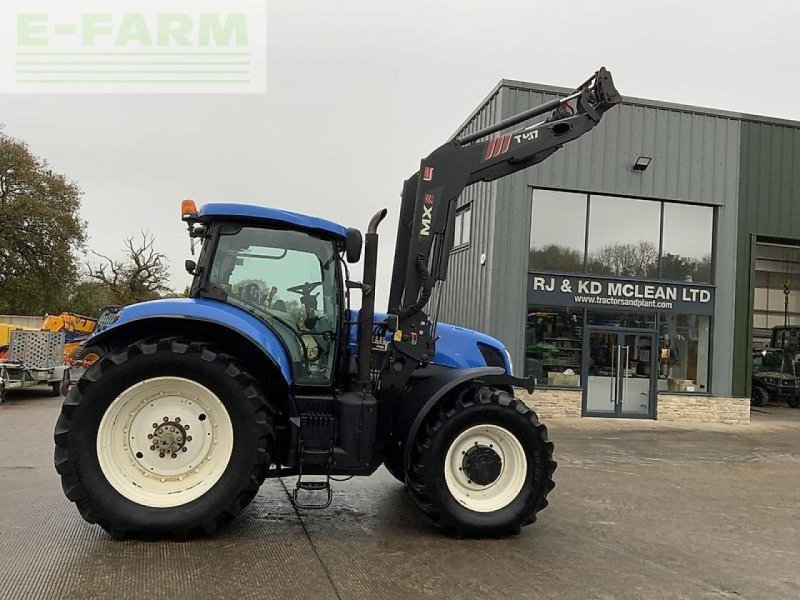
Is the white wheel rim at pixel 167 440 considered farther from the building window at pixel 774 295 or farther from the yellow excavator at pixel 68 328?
the building window at pixel 774 295

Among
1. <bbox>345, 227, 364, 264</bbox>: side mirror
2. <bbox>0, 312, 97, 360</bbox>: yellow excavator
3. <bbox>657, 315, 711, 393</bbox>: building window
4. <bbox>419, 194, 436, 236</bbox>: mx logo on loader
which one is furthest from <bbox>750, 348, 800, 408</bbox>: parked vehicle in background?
<bbox>0, 312, 97, 360</bbox>: yellow excavator

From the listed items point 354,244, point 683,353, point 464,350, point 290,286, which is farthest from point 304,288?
point 683,353

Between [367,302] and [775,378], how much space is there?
18.8 metres

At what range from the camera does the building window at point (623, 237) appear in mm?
14406

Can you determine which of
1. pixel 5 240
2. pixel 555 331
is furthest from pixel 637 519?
pixel 5 240

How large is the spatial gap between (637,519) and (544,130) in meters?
3.60

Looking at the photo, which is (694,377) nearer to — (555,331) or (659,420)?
(659,420)

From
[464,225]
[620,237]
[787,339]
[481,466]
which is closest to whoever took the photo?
[481,466]

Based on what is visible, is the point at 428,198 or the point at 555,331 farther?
the point at 555,331

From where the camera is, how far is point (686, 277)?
1480 cm

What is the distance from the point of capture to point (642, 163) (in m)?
14.1

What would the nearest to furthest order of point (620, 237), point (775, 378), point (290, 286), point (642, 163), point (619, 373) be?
point (290, 286) → point (642, 163) → point (619, 373) → point (620, 237) → point (775, 378)

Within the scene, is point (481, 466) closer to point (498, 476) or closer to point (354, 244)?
point (498, 476)

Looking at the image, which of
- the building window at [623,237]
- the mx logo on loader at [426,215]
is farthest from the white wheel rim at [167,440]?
the building window at [623,237]
